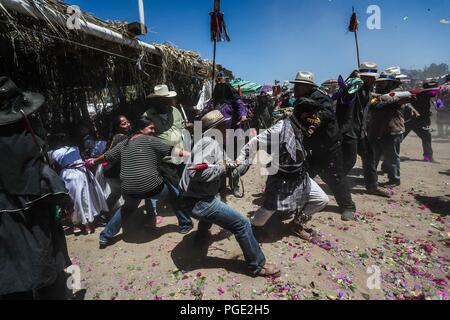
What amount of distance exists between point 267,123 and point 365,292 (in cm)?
840

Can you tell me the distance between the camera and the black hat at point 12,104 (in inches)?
73.5

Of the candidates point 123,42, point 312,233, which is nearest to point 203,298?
point 312,233

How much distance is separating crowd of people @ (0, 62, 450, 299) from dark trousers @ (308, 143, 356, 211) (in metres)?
0.02

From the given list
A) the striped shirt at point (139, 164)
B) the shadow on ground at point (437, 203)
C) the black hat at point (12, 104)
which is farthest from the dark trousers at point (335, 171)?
the black hat at point (12, 104)

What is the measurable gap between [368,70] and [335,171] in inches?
76.9

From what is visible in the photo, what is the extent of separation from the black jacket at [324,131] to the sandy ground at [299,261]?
121cm

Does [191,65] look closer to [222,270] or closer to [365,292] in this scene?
[222,270]

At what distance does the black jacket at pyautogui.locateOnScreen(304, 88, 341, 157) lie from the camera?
152 inches

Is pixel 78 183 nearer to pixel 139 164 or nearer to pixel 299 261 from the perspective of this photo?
pixel 139 164

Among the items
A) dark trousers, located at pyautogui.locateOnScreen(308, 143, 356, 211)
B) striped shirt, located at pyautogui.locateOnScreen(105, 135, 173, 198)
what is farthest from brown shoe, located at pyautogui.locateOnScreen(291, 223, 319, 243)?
striped shirt, located at pyautogui.locateOnScreen(105, 135, 173, 198)

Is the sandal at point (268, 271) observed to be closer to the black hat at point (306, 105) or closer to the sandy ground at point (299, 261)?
the sandy ground at point (299, 261)

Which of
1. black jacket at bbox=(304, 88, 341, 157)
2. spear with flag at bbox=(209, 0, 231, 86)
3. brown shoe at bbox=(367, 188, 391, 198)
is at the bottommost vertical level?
brown shoe at bbox=(367, 188, 391, 198)

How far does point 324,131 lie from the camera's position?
4.01 meters

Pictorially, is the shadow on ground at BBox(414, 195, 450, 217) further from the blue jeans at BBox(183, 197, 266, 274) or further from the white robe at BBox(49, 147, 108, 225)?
the white robe at BBox(49, 147, 108, 225)
